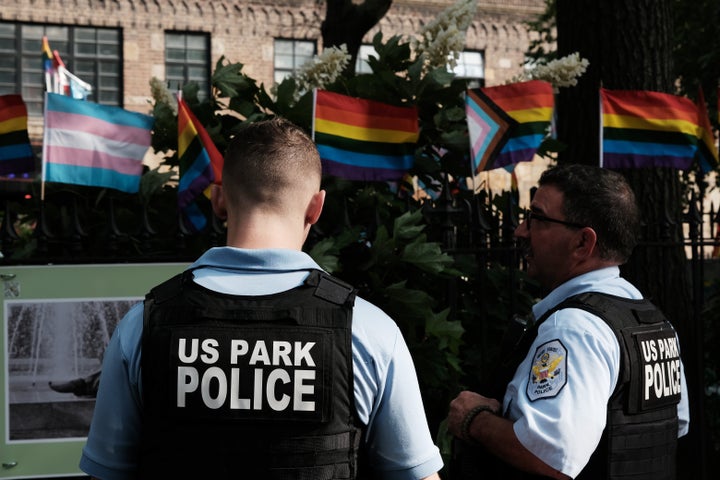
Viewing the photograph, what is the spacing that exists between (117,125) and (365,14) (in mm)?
4761

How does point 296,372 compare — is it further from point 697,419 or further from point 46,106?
point 697,419

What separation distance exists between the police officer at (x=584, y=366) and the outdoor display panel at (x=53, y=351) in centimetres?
155

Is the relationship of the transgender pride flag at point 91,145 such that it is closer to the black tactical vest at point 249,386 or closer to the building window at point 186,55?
the black tactical vest at point 249,386

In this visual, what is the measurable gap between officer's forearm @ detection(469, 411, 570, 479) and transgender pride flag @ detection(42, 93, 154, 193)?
89.6 inches

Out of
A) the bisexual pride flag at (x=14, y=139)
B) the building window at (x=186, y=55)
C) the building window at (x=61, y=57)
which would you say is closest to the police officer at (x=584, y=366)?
the bisexual pride flag at (x=14, y=139)

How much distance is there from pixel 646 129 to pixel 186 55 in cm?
1718

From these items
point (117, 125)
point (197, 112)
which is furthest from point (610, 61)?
point (117, 125)

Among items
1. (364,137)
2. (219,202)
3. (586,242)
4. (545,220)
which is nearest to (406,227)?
(364,137)

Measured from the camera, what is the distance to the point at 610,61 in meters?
5.66

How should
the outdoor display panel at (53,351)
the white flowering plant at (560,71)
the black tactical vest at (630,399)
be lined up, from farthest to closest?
the white flowering plant at (560,71)
the outdoor display panel at (53,351)
the black tactical vest at (630,399)

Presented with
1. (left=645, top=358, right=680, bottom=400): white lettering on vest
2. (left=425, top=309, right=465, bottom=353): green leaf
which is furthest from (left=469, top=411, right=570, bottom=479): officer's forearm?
(left=425, top=309, right=465, bottom=353): green leaf

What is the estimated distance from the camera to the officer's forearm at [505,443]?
2.37 m

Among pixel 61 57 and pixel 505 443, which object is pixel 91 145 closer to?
pixel 505 443

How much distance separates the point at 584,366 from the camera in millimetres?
2377
